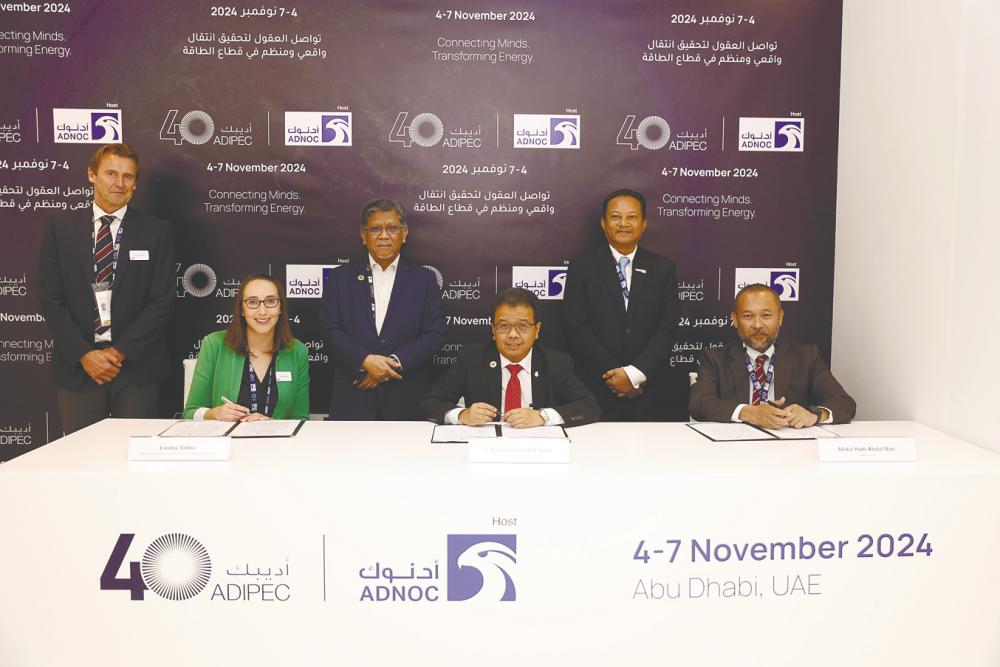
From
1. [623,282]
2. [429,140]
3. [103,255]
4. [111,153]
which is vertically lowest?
[623,282]

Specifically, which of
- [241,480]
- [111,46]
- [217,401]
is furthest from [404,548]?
[111,46]

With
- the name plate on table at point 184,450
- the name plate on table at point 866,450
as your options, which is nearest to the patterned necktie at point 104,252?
the name plate on table at point 184,450

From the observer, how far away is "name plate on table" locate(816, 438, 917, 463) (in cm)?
Result: 216

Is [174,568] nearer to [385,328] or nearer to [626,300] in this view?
[385,328]

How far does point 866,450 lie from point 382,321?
2082mm

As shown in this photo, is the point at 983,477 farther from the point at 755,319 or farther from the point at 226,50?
the point at 226,50

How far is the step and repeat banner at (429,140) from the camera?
3.90 metres

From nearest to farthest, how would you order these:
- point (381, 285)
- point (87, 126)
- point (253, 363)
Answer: point (253, 363) → point (381, 285) → point (87, 126)

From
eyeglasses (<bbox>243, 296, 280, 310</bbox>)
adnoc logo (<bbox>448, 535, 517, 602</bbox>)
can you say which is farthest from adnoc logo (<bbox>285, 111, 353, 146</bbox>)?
adnoc logo (<bbox>448, 535, 517, 602</bbox>)

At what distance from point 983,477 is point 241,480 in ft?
6.50

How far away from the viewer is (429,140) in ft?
13.1

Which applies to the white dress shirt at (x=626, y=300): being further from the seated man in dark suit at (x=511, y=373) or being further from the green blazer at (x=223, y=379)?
the green blazer at (x=223, y=379)

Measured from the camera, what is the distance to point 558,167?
402 cm

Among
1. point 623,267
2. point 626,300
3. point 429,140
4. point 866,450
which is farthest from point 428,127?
point 866,450
